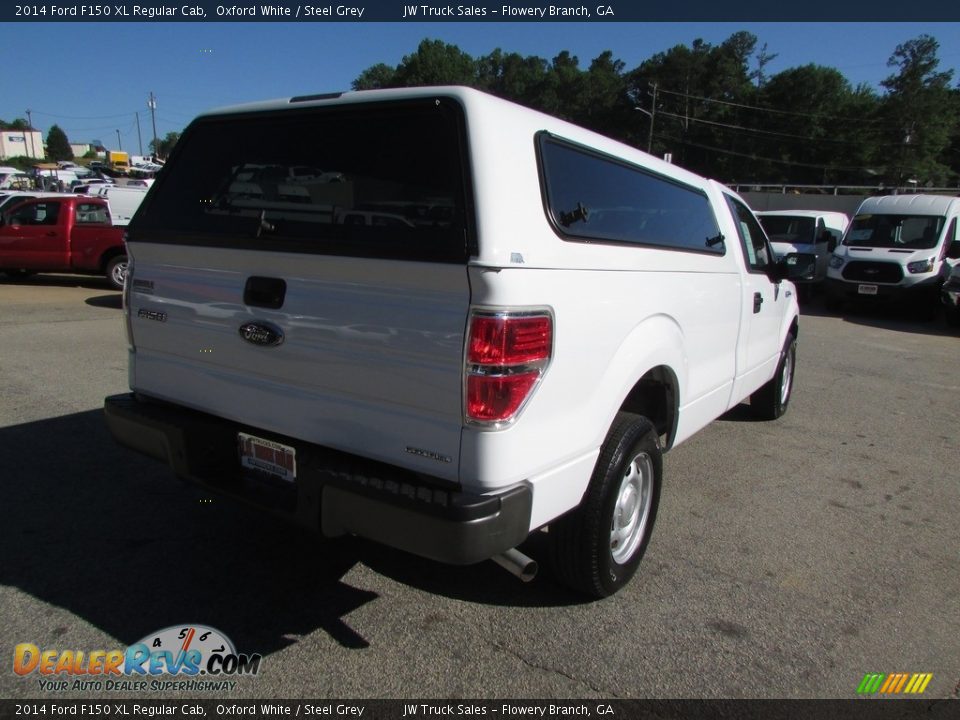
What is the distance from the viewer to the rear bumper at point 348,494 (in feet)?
7.09

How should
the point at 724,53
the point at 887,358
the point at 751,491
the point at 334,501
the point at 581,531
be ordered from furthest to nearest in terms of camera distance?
the point at 724,53 < the point at 887,358 < the point at 751,491 < the point at 581,531 < the point at 334,501

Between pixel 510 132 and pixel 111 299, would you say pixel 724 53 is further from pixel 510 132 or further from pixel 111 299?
pixel 510 132

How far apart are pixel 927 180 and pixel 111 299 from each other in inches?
2829

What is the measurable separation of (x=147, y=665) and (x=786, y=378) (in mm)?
5403

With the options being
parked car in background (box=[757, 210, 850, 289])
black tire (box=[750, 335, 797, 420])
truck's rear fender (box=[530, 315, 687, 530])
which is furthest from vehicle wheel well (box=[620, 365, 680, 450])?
parked car in background (box=[757, 210, 850, 289])

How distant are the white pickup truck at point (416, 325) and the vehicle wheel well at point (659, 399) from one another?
27 millimetres

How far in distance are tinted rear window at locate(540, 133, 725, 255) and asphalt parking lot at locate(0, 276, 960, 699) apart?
1.59 m

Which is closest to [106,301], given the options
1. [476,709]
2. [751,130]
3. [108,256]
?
[108,256]

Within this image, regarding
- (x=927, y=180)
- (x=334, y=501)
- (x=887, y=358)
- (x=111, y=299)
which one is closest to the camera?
(x=334, y=501)

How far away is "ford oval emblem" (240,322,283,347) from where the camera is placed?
2.55 metres

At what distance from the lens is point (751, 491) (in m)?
4.32

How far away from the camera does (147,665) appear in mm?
2486

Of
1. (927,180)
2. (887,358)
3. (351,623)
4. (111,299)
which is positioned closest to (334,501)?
(351,623)

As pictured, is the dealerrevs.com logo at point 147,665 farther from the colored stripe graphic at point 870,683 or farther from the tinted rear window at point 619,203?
the colored stripe graphic at point 870,683
